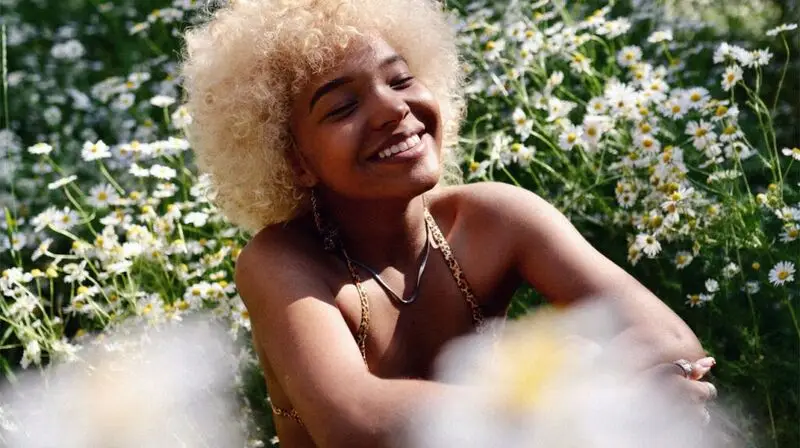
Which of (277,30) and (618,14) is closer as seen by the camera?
(277,30)

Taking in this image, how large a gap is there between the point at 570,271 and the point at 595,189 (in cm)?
91

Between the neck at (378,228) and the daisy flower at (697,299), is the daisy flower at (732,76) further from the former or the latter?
the neck at (378,228)

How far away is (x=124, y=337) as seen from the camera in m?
2.78

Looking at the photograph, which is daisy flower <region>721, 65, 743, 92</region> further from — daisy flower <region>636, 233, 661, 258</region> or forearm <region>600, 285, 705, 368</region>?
forearm <region>600, 285, 705, 368</region>

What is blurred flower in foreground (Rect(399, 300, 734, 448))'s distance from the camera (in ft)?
5.67

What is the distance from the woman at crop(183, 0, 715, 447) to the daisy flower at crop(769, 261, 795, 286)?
0.49 m

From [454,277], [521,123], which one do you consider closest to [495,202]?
[454,277]

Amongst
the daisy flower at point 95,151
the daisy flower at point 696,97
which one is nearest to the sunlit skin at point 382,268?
the daisy flower at point 696,97

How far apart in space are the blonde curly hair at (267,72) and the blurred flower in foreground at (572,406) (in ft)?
1.75

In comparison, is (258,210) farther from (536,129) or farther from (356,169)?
(536,129)

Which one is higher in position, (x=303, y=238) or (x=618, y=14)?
(x=303, y=238)

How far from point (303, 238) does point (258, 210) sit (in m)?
0.12

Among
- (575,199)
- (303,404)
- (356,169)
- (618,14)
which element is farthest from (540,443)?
(618,14)

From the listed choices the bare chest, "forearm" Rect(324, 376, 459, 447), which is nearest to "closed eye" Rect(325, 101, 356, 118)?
the bare chest
